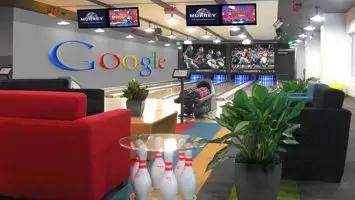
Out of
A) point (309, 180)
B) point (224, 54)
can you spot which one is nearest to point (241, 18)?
point (309, 180)

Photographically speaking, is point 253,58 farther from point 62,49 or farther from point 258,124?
point 258,124

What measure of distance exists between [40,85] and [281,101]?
12.8 ft

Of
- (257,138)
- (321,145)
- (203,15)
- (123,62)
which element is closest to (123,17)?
(203,15)

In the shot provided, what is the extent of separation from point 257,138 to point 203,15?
21.4ft

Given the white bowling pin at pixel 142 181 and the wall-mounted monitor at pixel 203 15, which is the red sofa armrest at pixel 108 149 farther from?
the wall-mounted monitor at pixel 203 15

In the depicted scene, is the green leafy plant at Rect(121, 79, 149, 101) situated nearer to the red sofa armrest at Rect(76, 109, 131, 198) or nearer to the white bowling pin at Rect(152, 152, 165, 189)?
the red sofa armrest at Rect(76, 109, 131, 198)

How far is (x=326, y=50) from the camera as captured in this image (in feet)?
42.6

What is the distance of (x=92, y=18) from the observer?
32.5 feet

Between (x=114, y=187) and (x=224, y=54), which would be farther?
(x=224, y=54)

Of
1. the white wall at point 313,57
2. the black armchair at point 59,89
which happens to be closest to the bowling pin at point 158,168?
the black armchair at point 59,89

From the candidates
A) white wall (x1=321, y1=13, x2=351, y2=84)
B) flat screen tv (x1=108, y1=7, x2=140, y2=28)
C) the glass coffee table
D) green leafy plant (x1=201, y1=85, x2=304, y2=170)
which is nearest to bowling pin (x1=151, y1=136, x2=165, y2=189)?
the glass coffee table

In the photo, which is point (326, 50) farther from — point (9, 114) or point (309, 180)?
point (9, 114)

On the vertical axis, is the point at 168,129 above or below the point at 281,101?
below

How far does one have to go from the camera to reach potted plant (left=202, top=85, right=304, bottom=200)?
2.81m
